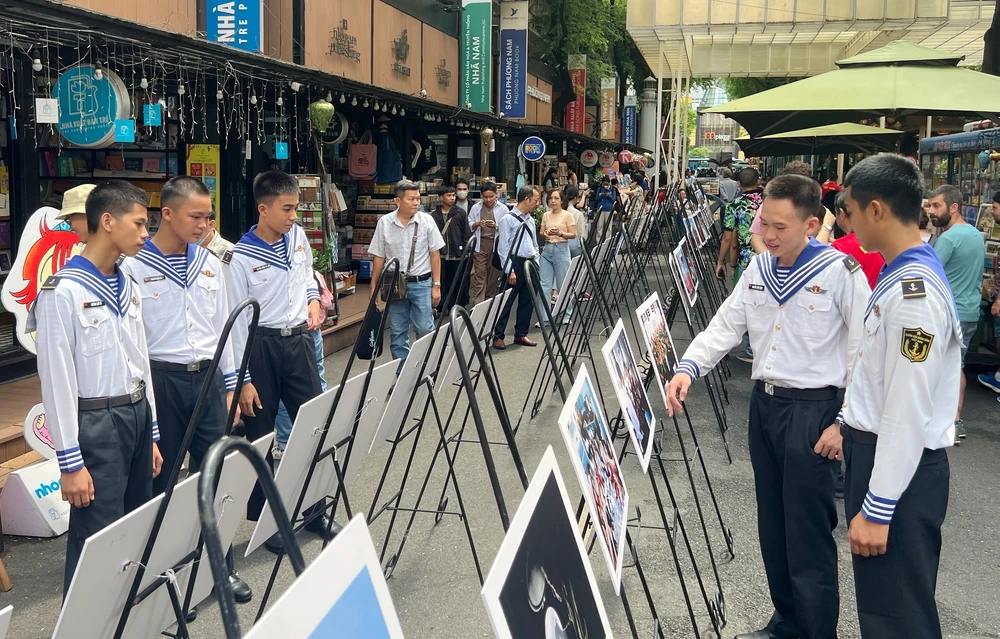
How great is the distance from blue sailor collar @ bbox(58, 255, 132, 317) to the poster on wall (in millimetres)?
7257

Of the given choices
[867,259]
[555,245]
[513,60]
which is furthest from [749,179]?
[513,60]

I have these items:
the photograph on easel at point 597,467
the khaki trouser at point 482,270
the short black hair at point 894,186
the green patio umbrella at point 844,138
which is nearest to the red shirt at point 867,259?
the short black hair at point 894,186

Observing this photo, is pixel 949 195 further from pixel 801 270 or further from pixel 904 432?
pixel 904 432

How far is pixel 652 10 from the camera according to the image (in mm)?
17078

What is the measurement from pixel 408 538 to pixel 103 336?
2.28 meters

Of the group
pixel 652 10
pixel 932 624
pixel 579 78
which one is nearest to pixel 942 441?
pixel 932 624

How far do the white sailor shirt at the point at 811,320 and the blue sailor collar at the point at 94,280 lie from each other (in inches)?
92.5

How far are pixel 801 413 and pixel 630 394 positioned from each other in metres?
0.71

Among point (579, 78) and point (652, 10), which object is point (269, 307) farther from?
point (579, 78)

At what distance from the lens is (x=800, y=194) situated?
3.74 meters

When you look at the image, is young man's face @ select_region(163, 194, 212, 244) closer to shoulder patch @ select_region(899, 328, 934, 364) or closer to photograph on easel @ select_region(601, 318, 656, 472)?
photograph on easel @ select_region(601, 318, 656, 472)

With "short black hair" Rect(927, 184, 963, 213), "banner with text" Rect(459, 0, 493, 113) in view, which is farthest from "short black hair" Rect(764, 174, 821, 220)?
"banner with text" Rect(459, 0, 493, 113)

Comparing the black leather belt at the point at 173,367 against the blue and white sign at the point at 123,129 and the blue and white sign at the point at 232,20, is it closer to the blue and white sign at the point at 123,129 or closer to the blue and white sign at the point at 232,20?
the blue and white sign at the point at 123,129

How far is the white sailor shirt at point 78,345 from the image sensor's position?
11.4 ft
